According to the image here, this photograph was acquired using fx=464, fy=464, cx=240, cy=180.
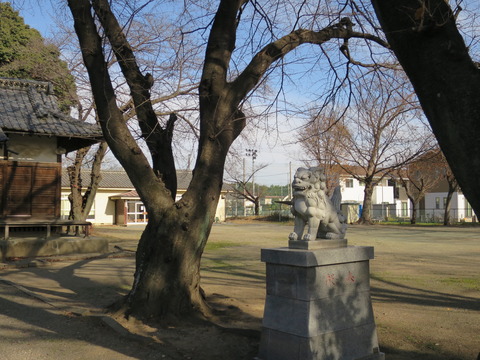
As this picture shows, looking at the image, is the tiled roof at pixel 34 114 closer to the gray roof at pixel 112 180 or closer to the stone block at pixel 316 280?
the stone block at pixel 316 280

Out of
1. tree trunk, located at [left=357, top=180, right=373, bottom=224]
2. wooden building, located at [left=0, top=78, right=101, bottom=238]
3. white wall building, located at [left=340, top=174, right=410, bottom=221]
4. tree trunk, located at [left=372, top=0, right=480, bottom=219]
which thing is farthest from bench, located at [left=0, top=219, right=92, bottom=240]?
white wall building, located at [left=340, top=174, right=410, bottom=221]

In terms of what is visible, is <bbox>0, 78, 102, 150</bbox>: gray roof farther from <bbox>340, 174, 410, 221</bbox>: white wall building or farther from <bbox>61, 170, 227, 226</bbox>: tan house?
<bbox>340, 174, 410, 221</bbox>: white wall building

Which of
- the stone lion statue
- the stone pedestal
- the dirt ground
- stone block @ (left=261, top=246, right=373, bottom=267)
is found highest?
the stone lion statue

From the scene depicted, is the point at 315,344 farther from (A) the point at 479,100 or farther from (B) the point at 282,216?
(B) the point at 282,216

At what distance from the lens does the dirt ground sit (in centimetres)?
542

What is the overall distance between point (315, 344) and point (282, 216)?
41.5 meters

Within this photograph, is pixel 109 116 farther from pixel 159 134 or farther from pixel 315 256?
pixel 315 256

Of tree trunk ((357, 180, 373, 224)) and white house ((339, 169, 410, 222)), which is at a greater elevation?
white house ((339, 169, 410, 222))

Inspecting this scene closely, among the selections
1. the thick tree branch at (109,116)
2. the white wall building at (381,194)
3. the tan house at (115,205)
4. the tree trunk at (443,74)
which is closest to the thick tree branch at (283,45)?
the thick tree branch at (109,116)

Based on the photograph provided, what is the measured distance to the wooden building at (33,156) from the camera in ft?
47.2

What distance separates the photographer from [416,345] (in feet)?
18.4

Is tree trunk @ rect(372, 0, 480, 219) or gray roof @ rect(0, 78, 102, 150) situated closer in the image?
tree trunk @ rect(372, 0, 480, 219)

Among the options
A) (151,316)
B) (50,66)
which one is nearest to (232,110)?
(151,316)

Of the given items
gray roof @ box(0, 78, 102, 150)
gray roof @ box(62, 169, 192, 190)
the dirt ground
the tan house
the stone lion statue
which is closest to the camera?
the stone lion statue
